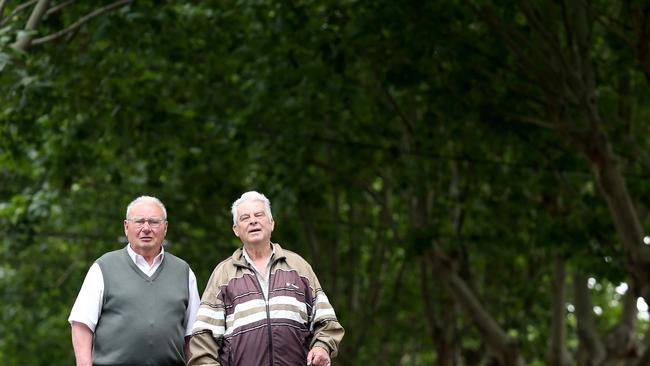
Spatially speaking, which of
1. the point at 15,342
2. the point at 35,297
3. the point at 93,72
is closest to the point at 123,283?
the point at 93,72

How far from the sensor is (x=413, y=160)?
15.8 meters

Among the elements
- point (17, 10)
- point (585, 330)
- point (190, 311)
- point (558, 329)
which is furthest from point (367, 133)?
point (190, 311)

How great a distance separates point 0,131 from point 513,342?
7290 millimetres

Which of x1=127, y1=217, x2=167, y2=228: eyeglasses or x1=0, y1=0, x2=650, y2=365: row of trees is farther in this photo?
x1=0, y1=0, x2=650, y2=365: row of trees

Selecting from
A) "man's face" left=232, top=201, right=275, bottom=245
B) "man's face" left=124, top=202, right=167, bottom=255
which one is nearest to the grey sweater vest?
"man's face" left=124, top=202, right=167, bottom=255

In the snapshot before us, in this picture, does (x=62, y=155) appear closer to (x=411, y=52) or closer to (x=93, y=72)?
(x=93, y=72)

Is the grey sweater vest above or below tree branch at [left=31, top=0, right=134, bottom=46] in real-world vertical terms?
below

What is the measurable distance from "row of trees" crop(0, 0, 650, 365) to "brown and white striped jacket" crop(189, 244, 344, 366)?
4.62 meters

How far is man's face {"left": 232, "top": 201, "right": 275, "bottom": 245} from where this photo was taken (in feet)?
17.4

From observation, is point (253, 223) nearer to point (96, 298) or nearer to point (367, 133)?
point (96, 298)

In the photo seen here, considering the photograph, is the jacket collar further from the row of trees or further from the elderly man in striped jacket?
the row of trees

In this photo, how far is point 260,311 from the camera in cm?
522

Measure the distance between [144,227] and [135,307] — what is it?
357 mm

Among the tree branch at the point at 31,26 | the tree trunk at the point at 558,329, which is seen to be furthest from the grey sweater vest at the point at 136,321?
the tree trunk at the point at 558,329
